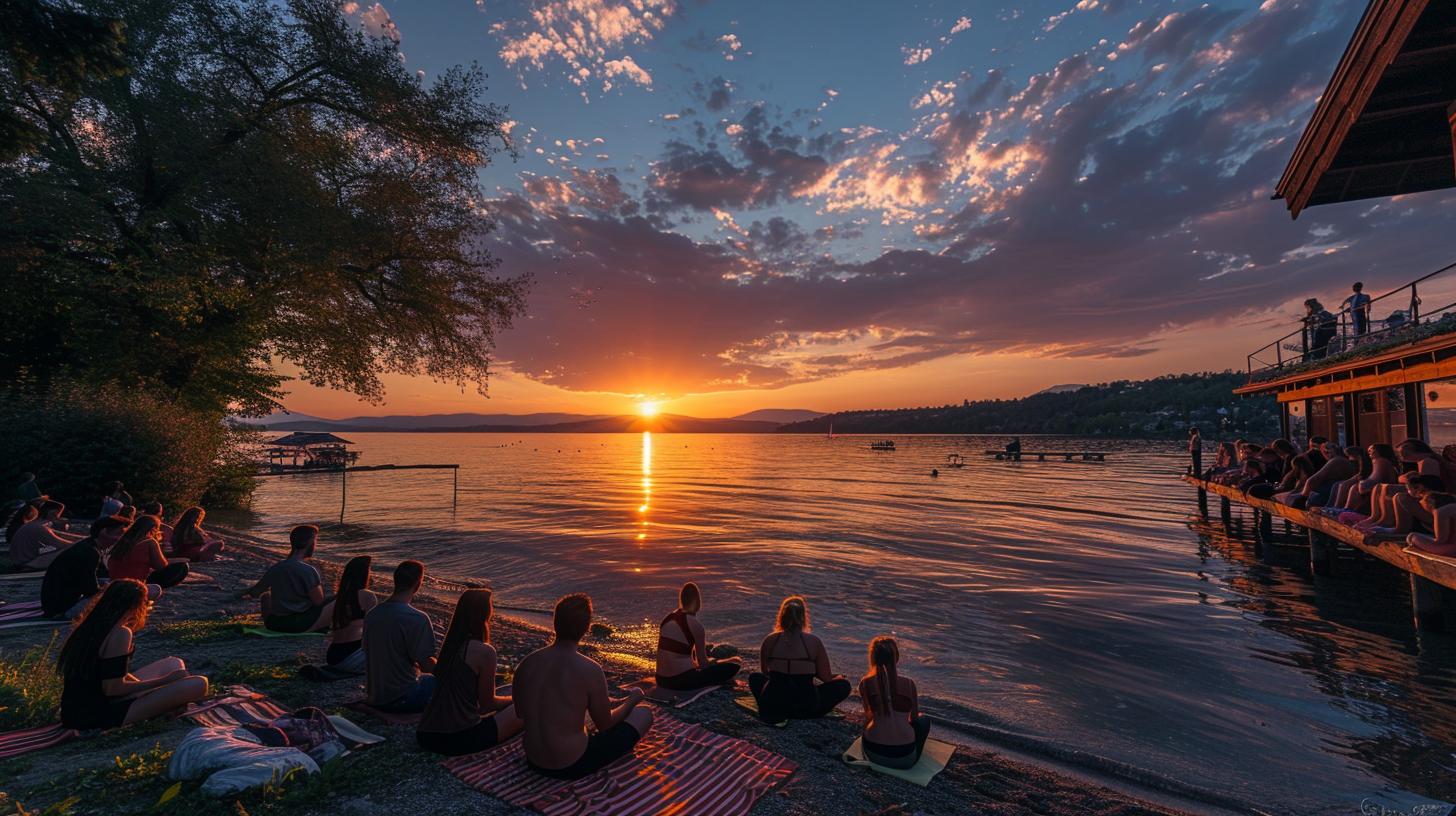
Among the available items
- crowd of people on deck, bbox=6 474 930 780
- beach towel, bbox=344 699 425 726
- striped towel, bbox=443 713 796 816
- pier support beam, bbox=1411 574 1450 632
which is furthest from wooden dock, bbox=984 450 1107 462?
beach towel, bbox=344 699 425 726

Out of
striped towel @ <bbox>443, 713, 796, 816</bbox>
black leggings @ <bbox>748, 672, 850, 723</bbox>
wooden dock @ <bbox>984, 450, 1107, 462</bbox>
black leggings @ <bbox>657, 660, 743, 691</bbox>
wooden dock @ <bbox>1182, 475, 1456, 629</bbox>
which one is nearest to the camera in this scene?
striped towel @ <bbox>443, 713, 796, 816</bbox>

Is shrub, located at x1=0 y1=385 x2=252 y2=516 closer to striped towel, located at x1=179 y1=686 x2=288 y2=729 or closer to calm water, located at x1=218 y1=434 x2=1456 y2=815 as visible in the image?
calm water, located at x1=218 y1=434 x2=1456 y2=815

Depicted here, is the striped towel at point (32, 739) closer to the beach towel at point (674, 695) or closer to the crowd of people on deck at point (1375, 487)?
the beach towel at point (674, 695)

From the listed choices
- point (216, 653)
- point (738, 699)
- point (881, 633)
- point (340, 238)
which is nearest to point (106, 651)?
point (216, 653)

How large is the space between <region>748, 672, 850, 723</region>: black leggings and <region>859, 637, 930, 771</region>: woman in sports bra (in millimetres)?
1108

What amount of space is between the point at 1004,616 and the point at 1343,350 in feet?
51.9

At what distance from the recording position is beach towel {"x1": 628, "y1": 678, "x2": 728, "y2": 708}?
767cm

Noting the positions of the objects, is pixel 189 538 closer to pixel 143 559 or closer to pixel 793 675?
pixel 143 559

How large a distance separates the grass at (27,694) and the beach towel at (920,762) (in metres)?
7.96

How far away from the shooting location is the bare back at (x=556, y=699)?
5070mm

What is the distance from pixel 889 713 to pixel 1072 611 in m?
10.9

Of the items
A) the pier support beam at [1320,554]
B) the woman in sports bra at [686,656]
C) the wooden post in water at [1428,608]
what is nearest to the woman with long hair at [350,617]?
the woman in sports bra at [686,656]

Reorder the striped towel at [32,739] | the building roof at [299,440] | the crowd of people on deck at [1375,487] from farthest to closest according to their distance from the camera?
1. the building roof at [299,440]
2. the crowd of people on deck at [1375,487]
3. the striped towel at [32,739]

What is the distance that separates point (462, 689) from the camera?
5.55 metres
